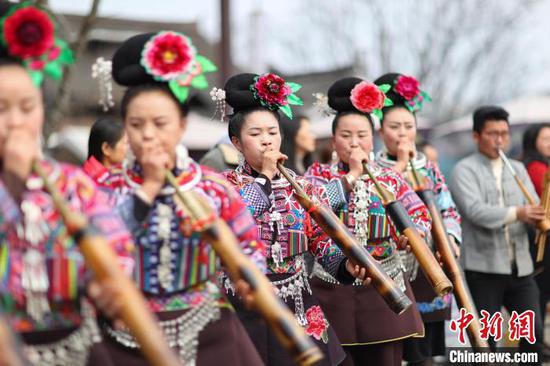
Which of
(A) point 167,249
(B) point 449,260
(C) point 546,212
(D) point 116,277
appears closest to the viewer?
(D) point 116,277

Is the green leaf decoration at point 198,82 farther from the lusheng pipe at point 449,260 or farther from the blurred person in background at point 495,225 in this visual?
the blurred person in background at point 495,225

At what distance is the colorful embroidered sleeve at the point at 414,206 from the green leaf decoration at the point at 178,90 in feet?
7.44

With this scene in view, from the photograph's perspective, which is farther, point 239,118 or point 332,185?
point 332,185

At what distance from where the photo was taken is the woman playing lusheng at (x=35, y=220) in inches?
115

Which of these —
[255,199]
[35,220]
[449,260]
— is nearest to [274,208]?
[255,199]

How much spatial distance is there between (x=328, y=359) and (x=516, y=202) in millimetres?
2867

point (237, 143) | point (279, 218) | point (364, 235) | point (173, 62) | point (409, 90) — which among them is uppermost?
point (409, 90)

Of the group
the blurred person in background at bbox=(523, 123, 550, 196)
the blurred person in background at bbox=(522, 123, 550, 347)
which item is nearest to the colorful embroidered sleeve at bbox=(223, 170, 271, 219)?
the blurred person in background at bbox=(522, 123, 550, 347)

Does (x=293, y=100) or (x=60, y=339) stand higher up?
(x=293, y=100)

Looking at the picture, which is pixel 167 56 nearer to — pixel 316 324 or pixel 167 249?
pixel 167 249

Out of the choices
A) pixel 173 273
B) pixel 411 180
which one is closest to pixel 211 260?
pixel 173 273

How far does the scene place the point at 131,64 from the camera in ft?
11.3

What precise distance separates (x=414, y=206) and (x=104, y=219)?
2.71m

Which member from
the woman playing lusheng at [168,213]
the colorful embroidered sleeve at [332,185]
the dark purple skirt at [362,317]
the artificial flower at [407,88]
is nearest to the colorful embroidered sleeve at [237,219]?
the woman playing lusheng at [168,213]
